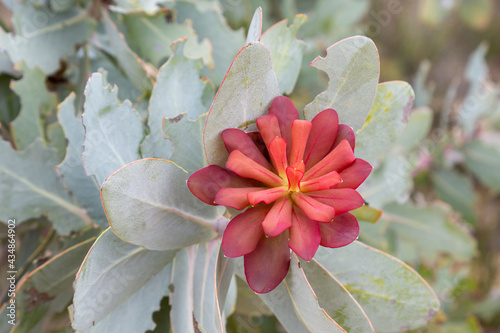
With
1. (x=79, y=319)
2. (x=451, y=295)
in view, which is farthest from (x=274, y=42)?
(x=451, y=295)

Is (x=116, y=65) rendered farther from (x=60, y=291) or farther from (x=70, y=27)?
(x=60, y=291)

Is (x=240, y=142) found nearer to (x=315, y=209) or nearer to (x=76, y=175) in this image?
(x=315, y=209)

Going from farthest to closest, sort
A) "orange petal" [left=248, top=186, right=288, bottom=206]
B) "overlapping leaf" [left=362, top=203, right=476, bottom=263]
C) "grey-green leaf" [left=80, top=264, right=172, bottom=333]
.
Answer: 1. "overlapping leaf" [left=362, top=203, right=476, bottom=263]
2. "grey-green leaf" [left=80, top=264, right=172, bottom=333]
3. "orange petal" [left=248, top=186, right=288, bottom=206]

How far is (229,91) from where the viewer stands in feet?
1.33

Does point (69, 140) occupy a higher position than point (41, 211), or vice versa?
point (69, 140)

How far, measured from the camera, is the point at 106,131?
19.2 inches

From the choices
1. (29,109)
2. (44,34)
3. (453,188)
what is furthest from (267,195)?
(453,188)

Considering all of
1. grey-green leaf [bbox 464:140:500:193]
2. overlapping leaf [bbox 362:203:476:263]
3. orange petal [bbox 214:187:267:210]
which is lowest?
overlapping leaf [bbox 362:203:476:263]

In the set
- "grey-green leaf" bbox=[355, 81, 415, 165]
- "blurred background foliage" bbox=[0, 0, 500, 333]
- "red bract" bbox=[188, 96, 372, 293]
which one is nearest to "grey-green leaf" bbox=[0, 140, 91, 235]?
"blurred background foliage" bbox=[0, 0, 500, 333]

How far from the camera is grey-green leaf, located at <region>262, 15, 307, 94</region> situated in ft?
1.66

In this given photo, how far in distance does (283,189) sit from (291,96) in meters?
0.80

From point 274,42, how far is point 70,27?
1.53 ft

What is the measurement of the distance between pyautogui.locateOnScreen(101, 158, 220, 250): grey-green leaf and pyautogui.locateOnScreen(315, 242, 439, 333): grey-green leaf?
0.18 meters

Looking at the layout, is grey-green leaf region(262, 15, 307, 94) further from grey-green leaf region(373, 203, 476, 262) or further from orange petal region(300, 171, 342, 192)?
grey-green leaf region(373, 203, 476, 262)
